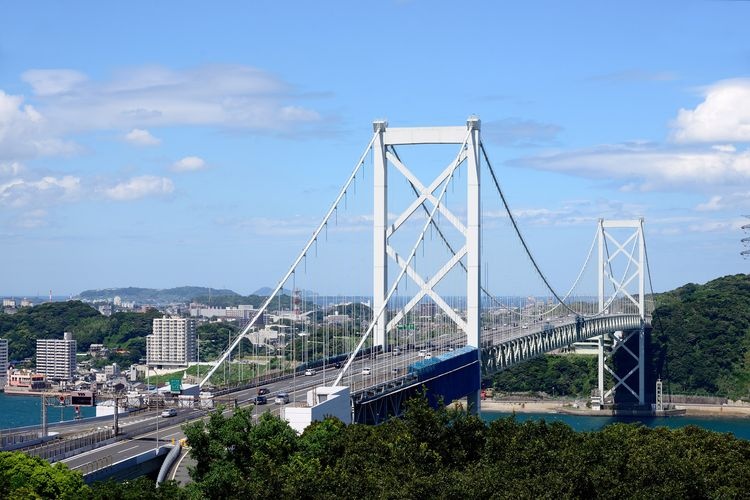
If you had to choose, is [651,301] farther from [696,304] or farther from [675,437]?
[675,437]

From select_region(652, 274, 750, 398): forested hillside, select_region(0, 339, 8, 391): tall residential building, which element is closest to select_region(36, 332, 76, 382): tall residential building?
select_region(0, 339, 8, 391): tall residential building

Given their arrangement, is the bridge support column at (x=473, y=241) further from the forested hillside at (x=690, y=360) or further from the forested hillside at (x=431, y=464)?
the forested hillside at (x=690, y=360)

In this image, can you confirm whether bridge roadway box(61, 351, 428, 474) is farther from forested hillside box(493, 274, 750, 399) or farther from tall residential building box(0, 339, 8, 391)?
tall residential building box(0, 339, 8, 391)

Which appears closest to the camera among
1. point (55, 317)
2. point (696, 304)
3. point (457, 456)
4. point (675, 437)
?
point (457, 456)

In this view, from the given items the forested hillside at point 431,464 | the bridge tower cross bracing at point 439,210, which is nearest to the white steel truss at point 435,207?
the bridge tower cross bracing at point 439,210

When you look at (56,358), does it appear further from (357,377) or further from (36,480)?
(36,480)

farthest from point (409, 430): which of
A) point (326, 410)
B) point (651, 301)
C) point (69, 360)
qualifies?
point (69, 360)
